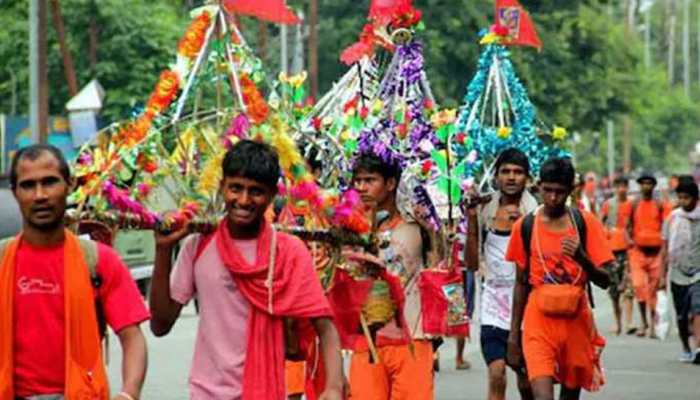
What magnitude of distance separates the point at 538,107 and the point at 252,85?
37733 millimetres

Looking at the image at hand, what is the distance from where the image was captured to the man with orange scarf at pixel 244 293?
7039 millimetres

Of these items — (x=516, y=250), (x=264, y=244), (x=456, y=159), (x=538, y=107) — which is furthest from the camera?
(x=538, y=107)

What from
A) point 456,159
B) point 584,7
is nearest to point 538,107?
point 584,7

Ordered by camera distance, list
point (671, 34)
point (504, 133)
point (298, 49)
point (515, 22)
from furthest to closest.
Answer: point (671, 34), point (298, 49), point (515, 22), point (504, 133)

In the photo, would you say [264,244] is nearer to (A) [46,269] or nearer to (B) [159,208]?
(B) [159,208]

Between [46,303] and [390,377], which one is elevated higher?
[46,303]

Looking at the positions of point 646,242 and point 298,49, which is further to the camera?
point 298,49

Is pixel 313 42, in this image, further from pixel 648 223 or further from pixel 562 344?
pixel 562 344

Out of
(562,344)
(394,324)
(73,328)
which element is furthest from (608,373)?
(73,328)

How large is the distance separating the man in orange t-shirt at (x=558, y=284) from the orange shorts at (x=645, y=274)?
9.86 m

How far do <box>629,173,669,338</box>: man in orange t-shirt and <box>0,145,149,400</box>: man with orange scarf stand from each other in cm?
1474

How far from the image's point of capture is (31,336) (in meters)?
6.36

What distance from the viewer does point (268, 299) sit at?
705cm

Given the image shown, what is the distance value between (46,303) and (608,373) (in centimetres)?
1112
